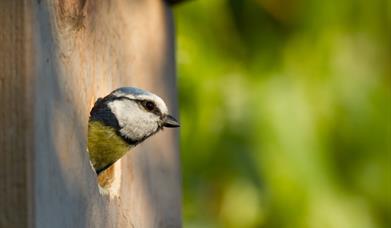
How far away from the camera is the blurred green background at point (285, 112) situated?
3.66 meters

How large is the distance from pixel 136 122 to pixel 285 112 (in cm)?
154

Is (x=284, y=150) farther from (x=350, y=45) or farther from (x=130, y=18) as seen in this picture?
(x=130, y=18)

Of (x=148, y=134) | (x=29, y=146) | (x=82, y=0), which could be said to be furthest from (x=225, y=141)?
(x=29, y=146)

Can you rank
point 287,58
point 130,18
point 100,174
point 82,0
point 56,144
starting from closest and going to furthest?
point 56,144 < point 82,0 < point 100,174 < point 130,18 < point 287,58

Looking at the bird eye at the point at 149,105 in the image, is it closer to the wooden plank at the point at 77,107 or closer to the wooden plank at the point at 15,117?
the wooden plank at the point at 77,107

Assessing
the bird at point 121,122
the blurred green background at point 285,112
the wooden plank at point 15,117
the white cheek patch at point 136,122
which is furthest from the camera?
the blurred green background at point 285,112

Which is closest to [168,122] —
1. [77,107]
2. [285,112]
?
[77,107]

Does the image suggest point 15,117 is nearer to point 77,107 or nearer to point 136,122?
point 77,107

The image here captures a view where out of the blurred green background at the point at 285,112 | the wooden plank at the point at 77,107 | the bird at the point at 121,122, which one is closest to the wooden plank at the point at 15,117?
the wooden plank at the point at 77,107

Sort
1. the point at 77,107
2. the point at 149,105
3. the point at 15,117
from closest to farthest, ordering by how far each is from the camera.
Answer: the point at 15,117 → the point at 77,107 → the point at 149,105

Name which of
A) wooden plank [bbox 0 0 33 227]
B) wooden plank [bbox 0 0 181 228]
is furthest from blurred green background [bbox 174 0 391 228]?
wooden plank [bbox 0 0 33 227]

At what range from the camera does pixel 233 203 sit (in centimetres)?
373

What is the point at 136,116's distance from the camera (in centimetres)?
223

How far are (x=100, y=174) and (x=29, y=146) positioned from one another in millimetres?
487
